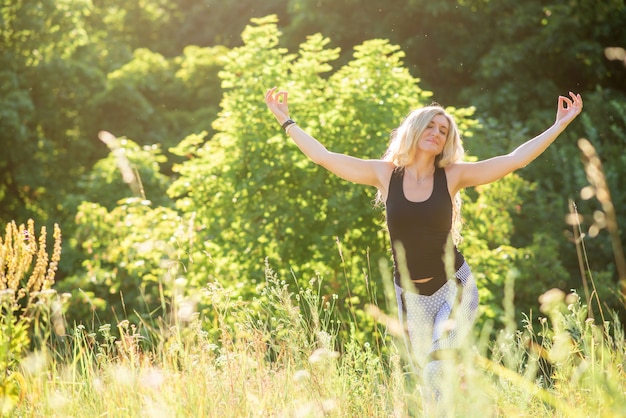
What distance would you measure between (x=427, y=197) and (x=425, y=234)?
170mm

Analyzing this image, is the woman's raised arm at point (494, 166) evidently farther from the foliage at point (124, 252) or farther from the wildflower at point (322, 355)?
the foliage at point (124, 252)

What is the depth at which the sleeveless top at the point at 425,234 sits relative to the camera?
358 cm

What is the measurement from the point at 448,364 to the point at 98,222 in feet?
22.0

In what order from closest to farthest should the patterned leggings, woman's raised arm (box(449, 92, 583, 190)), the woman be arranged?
the patterned leggings
the woman
woman's raised arm (box(449, 92, 583, 190))

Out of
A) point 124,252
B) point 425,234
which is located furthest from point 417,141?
point 124,252

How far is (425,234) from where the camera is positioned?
3605 millimetres

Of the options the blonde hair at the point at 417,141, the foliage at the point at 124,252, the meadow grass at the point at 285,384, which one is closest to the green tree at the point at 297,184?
the foliage at the point at 124,252

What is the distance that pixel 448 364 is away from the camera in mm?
2307

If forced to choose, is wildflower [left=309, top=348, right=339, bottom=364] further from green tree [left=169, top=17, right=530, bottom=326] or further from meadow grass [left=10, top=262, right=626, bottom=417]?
green tree [left=169, top=17, right=530, bottom=326]

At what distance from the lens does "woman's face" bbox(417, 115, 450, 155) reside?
3785mm

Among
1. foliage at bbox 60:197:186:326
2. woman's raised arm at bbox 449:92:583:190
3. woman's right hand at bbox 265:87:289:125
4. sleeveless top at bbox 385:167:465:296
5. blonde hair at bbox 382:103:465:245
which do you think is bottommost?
foliage at bbox 60:197:186:326

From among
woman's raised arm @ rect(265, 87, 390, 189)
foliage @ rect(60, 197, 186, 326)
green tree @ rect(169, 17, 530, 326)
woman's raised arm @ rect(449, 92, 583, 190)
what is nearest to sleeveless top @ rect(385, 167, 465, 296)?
A: woman's raised arm @ rect(449, 92, 583, 190)

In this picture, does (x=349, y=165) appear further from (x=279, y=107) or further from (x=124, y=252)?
(x=124, y=252)

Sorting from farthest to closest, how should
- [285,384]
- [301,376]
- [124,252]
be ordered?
[124,252]
[285,384]
[301,376]
